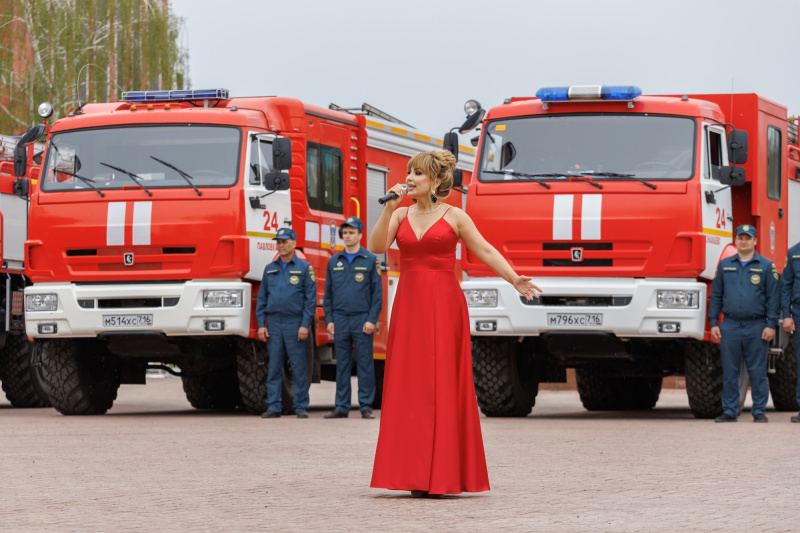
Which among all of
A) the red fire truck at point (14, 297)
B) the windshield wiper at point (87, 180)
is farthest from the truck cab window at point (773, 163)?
the red fire truck at point (14, 297)

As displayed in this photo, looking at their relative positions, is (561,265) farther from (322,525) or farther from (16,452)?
(322,525)

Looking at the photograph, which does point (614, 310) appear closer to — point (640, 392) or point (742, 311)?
point (742, 311)

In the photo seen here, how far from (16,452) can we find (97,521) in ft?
15.7

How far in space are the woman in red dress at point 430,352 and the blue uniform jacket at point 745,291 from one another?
23.9 ft

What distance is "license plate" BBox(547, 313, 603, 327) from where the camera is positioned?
16.1 m

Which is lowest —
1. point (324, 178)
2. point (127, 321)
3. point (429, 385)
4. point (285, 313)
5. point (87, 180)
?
point (429, 385)

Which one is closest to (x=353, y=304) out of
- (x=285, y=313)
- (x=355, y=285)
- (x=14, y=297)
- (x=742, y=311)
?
(x=355, y=285)

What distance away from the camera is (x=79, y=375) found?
1792cm

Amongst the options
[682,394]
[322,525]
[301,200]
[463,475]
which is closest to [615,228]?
[301,200]

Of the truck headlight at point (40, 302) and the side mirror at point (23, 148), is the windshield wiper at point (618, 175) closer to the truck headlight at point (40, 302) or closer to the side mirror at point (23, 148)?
the truck headlight at point (40, 302)

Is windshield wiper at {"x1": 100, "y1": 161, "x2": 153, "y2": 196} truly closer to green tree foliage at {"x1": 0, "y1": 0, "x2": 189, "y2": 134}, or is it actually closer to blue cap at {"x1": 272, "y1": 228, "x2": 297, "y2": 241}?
blue cap at {"x1": 272, "y1": 228, "x2": 297, "y2": 241}

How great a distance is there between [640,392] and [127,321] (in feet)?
23.0

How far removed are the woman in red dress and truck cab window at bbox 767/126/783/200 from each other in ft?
30.2

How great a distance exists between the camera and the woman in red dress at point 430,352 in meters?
9.13
